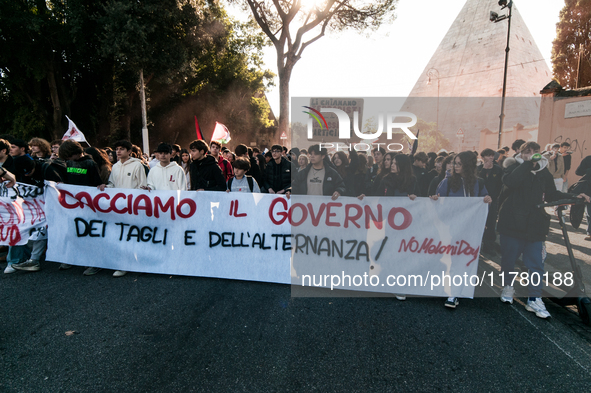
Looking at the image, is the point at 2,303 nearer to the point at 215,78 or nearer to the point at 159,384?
the point at 159,384

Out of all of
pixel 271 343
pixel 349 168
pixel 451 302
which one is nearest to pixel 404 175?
pixel 451 302

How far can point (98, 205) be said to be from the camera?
4527mm

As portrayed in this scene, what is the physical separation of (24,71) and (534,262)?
2135 cm

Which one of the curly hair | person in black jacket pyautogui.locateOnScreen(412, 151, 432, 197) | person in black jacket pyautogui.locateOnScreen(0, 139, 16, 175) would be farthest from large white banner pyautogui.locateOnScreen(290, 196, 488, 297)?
the curly hair

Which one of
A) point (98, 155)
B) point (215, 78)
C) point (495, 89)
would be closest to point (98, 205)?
point (98, 155)

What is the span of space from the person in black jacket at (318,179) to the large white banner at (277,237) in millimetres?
337

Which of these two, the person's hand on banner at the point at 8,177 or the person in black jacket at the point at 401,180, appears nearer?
the person's hand on banner at the point at 8,177

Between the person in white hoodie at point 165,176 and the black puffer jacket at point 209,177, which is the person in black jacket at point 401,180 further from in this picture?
the person in white hoodie at point 165,176

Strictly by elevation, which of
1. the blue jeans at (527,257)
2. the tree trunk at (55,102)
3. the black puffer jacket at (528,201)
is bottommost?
the blue jeans at (527,257)

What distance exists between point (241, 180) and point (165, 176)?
3.66 ft

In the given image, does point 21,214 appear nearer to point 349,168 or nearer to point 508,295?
point 508,295

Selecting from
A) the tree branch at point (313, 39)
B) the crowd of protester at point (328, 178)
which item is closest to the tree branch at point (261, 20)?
the tree branch at point (313, 39)

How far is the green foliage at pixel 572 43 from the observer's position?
26.0 meters

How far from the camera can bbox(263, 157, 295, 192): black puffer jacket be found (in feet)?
20.6
